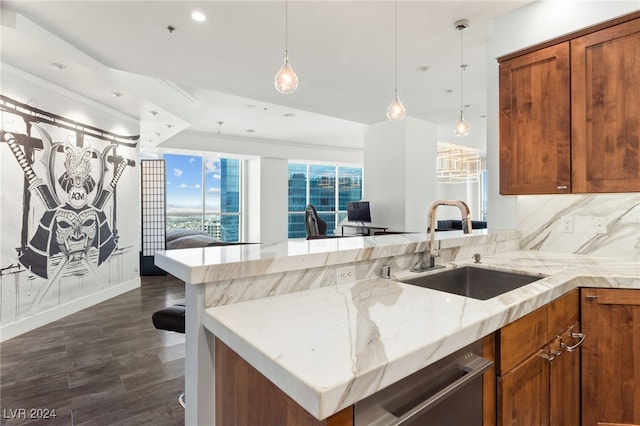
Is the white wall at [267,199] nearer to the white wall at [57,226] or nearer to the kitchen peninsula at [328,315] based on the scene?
the white wall at [57,226]

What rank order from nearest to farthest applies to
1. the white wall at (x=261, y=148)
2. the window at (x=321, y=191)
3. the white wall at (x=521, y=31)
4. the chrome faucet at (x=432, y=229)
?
the chrome faucet at (x=432, y=229) → the white wall at (x=521, y=31) → the white wall at (x=261, y=148) → the window at (x=321, y=191)

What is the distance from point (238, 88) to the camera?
4156mm

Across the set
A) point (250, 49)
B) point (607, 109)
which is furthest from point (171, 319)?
point (607, 109)

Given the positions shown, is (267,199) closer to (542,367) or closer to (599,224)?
(599,224)

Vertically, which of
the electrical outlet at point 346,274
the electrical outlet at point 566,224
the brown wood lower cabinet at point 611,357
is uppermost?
the electrical outlet at point 566,224

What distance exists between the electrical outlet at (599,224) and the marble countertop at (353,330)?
29.2 inches

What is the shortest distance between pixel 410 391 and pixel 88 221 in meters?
4.65

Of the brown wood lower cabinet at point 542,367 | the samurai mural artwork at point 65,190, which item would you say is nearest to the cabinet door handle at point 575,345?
the brown wood lower cabinet at point 542,367

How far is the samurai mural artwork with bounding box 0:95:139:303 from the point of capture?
11.1ft

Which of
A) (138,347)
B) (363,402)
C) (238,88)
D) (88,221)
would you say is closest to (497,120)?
(363,402)

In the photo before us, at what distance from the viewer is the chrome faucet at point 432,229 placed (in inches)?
66.8

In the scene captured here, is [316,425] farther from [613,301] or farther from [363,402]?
[613,301]

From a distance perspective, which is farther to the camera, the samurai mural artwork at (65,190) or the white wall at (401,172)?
the white wall at (401,172)

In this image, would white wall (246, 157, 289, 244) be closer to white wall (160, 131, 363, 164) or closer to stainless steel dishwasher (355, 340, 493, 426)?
white wall (160, 131, 363, 164)
